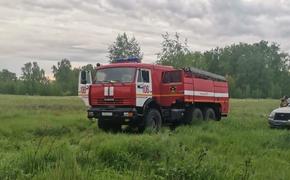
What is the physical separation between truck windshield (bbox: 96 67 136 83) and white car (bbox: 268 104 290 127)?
633 centimetres

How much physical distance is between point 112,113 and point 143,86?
1.52 m

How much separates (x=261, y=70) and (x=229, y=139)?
11092cm

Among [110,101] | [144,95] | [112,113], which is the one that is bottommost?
[112,113]

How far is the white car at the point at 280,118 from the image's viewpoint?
19163 mm

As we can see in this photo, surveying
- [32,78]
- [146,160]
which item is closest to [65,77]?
[32,78]

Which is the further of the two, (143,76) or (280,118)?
(280,118)

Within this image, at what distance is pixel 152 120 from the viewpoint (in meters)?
18.0

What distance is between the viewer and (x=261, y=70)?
4791 inches

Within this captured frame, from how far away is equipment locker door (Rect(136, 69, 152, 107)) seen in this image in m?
17.2

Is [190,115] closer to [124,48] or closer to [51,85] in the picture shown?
[124,48]

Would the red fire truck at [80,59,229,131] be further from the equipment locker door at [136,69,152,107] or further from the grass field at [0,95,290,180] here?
the grass field at [0,95,290,180]

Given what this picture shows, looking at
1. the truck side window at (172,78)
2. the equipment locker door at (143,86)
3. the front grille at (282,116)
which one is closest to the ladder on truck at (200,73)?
the truck side window at (172,78)

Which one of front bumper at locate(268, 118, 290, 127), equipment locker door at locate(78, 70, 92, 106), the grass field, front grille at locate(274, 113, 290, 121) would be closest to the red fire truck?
equipment locker door at locate(78, 70, 92, 106)

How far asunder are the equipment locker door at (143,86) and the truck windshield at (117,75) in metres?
0.29
